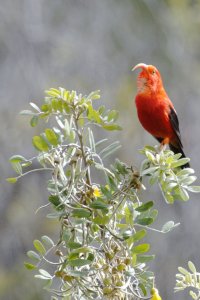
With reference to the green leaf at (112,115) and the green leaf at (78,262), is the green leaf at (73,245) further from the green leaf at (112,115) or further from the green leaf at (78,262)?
the green leaf at (112,115)

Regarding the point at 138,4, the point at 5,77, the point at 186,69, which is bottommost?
the point at 5,77

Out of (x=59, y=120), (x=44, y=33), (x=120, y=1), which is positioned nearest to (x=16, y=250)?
(x=44, y=33)

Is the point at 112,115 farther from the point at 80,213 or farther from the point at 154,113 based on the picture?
the point at 154,113

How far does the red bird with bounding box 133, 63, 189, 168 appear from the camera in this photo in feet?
8.68

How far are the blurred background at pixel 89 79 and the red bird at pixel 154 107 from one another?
2.46m

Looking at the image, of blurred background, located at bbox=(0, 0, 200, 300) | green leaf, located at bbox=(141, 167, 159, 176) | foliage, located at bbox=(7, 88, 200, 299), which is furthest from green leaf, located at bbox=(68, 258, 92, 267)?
blurred background, located at bbox=(0, 0, 200, 300)

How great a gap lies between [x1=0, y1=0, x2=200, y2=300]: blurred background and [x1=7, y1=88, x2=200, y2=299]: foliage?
353 centimetres

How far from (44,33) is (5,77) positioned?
0.44 meters

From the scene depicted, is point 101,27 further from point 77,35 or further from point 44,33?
point 44,33

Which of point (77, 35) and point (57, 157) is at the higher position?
point (77, 35)

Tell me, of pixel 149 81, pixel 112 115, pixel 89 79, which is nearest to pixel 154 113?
pixel 149 81

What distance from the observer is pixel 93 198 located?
1.58 m

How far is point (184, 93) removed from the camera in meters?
5.82

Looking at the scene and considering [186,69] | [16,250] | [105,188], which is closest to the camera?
[105,188]
